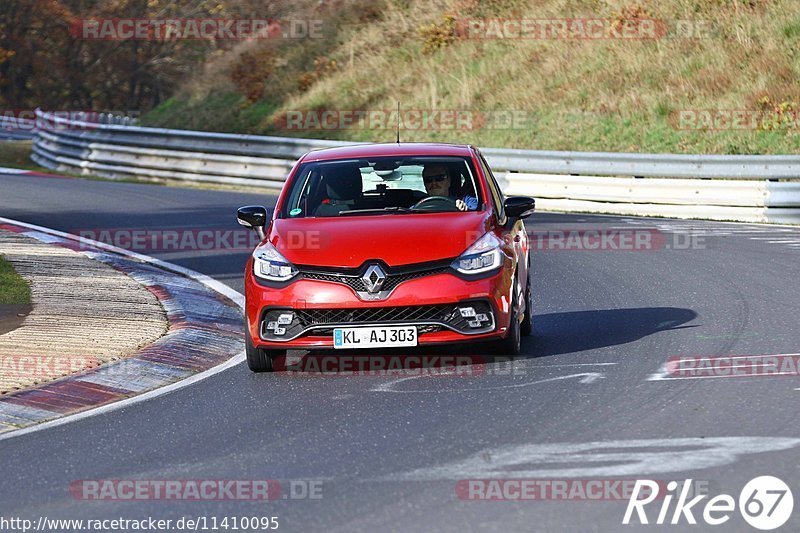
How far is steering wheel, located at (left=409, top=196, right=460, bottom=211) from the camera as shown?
10398mm

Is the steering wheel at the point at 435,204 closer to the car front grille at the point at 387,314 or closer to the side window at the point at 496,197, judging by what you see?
the side window at the point at 496,197

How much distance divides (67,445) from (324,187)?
3.67 metres

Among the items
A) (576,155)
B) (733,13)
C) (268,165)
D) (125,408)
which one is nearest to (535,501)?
(125,408)

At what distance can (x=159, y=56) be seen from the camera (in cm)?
5953

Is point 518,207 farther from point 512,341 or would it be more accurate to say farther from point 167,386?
point 167,386

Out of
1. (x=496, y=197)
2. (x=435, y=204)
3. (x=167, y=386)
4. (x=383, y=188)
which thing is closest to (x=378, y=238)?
(x=435, y=204)

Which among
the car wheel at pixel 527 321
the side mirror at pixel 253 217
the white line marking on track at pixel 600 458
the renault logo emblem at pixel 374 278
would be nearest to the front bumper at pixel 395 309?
the renault logo emblem at pixel 374 278

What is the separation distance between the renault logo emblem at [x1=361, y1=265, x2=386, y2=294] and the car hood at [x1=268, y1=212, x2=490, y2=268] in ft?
0.27

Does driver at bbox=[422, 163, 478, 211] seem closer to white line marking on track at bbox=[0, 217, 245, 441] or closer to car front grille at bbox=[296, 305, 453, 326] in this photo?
car front grille at bbox=[296, 305, 453, 326]

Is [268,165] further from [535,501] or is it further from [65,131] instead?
[535,501]

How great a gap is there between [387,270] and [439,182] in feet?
4.97

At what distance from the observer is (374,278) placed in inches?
366

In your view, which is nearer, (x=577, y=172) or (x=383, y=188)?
(x=383, y=188)

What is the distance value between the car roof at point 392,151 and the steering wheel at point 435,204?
517mm
